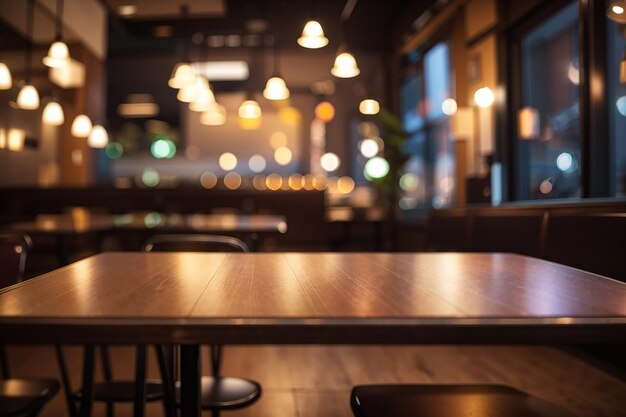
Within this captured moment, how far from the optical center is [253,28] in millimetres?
7648

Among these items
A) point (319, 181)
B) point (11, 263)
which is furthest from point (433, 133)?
point (11, 263)

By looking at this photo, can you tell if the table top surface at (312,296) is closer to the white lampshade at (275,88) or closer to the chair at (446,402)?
the chair at (446,402)

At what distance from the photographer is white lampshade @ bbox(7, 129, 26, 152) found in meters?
6.42

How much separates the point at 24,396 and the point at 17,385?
12cm

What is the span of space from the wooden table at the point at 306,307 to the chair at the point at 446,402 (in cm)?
26

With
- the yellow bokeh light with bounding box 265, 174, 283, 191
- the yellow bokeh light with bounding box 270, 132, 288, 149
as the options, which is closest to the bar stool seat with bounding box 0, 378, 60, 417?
the yellow bokeh light with bounding box 265, 174, 283, 191

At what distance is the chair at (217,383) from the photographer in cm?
162

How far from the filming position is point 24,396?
4.61ft

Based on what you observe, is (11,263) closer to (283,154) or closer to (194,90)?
(194,90)

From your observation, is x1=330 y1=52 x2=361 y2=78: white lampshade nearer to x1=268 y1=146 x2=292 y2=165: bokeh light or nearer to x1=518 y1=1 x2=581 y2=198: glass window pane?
x1=518 y1=1 x2=581 y2=198: glass window pane

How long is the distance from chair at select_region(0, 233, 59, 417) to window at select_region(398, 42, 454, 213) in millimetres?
6066

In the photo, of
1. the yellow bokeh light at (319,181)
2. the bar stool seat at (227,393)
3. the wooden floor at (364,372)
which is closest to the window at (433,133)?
the yellow bokeh light at (319,181)

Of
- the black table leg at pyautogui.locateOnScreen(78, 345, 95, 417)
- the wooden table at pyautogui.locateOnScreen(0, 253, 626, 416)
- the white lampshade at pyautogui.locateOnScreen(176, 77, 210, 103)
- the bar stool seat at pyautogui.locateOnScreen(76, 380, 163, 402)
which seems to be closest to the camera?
the wooden table at pyautogui.locateOnScreen(0, 253, 626, 416)

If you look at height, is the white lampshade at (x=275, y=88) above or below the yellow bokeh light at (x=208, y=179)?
above
